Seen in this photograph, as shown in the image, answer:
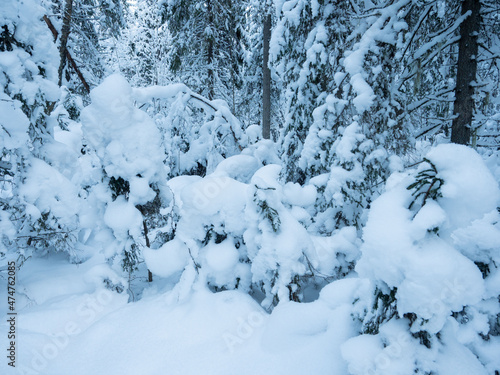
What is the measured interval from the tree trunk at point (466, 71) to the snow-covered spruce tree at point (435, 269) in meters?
3.86

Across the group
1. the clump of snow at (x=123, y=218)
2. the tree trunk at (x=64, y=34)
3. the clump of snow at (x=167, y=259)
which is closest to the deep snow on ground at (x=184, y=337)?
the clump of snow at (x=167, y=259)

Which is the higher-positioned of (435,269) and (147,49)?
(147,49)

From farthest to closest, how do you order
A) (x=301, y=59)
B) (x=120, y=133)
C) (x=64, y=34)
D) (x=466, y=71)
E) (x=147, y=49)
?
1. (x=147, y=49)
2. (x=64, y=34)
3. (x=301, y=59)
4. (x=466, y=71)
5. (x=120, y=133)

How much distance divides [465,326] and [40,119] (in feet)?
18.5

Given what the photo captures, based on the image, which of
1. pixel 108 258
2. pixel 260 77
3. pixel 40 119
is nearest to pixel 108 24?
pixel 40 119

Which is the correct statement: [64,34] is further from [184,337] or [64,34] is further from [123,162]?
[184,337]

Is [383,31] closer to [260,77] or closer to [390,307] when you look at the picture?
[390,307]

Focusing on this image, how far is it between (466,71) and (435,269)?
187 inches

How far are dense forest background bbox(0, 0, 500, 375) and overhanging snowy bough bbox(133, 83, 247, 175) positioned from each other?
4 cm

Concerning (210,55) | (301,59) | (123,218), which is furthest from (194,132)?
(210,55)

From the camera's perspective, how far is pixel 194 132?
267 inches

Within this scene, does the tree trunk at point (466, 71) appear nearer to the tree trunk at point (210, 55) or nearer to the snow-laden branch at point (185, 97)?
the snow-laden branch at point (185, 97)

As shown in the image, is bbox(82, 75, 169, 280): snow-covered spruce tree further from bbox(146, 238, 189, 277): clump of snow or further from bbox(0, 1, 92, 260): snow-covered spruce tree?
bbox(0, 1, 92, 260): snow-covered spruce tree

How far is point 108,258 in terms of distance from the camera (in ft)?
13.4
